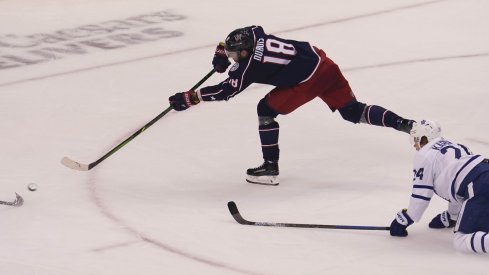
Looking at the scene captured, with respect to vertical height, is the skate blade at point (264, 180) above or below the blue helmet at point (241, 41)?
below

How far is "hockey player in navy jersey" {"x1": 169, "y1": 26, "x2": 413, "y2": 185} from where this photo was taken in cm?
621

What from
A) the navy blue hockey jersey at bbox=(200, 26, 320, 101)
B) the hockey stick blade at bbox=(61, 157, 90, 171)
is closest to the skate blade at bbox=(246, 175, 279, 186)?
the navy blue hockey jersey at bbox=(200, 26, 320, 101)

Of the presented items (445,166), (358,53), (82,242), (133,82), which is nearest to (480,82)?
(358,53)

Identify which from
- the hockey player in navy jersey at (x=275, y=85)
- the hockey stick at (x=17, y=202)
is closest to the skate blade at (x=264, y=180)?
the hockey player in navy jersey at (x=275, y=85)

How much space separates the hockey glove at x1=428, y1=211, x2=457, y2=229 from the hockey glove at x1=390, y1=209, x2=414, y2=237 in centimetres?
19

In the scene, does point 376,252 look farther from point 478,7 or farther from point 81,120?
point 478,7

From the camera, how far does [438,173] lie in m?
5.17

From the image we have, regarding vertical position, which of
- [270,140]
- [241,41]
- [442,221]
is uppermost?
[241,41]

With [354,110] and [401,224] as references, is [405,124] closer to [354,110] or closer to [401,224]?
[354,110]

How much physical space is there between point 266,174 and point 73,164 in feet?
3.56

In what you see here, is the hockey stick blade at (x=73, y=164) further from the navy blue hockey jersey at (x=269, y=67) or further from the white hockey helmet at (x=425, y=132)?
the white hockey helmet at (x=425, y=132)

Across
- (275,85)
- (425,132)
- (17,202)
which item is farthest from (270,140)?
(17,202)

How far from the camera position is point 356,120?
6590 millimetres

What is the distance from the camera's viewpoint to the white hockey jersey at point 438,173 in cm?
515
